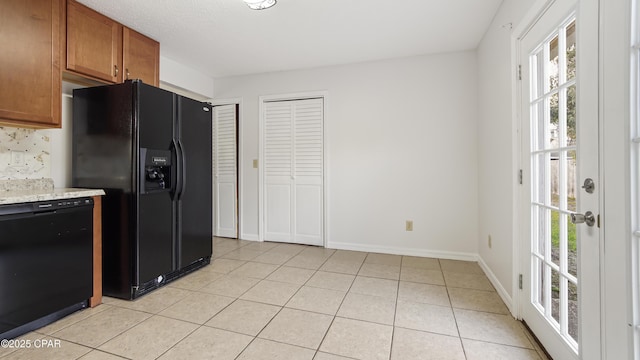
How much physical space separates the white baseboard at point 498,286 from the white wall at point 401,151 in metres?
0.35

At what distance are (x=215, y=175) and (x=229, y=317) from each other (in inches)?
105

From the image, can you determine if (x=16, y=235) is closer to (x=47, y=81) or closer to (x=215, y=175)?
(x=47, y=81)

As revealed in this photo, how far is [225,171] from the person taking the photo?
4.12m

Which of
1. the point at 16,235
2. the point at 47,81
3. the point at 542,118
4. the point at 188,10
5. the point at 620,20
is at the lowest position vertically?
the point at 16,235

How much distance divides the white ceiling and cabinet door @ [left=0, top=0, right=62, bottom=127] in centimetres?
39

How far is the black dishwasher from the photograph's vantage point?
162cm

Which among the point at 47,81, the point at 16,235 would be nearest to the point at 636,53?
the point at 16,235

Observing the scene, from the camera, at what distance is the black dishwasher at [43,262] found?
1.62 meters

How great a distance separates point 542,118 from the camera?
1624 millimetres

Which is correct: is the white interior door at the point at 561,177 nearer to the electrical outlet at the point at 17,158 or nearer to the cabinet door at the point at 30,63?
the cabinet door at the point at 30,63

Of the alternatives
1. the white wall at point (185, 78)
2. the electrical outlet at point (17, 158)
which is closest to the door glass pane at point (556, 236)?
the electrical outlet at point (17, 158)

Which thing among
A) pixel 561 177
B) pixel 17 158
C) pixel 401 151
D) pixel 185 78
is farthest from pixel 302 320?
pixel 185 78

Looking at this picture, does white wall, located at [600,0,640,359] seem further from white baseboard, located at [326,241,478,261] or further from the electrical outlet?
the electrical outlet

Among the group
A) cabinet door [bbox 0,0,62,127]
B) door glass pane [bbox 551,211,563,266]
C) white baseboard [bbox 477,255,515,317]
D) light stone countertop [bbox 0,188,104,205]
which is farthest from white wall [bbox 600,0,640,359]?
cabinet door [bbox 0,0,62,127]
